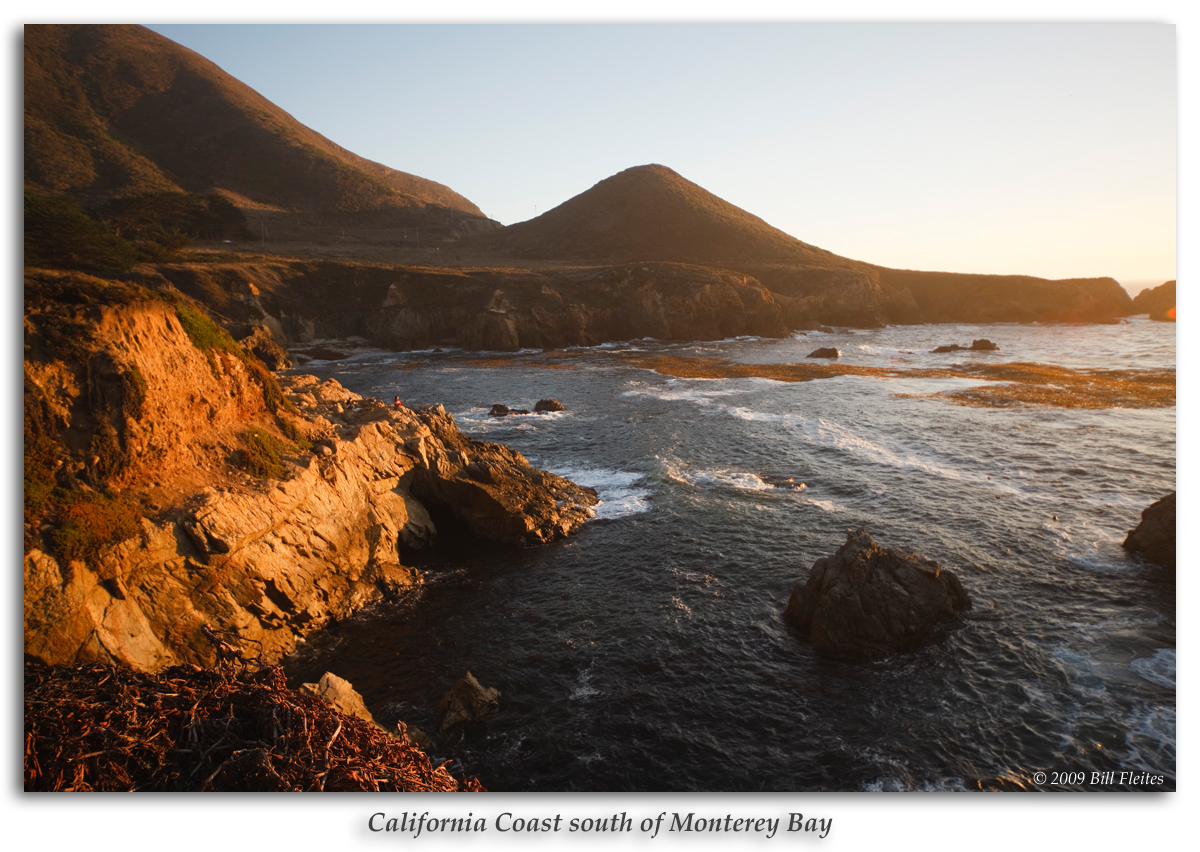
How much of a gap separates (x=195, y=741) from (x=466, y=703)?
6.40m

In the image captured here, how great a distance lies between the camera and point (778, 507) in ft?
84.2

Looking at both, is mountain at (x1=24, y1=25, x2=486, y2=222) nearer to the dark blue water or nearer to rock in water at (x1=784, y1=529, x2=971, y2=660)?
the dark blue water

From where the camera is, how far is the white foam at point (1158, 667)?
1404cm

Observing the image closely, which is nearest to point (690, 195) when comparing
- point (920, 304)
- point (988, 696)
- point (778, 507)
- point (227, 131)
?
point (920, 304)

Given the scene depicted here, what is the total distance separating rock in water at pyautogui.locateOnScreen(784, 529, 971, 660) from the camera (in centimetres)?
1600

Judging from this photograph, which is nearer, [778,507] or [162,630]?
[162,630]

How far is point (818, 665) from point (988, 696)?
3792 mm

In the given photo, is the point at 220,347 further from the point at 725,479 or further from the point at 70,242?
the point at 725,479

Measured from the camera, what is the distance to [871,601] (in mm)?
16469

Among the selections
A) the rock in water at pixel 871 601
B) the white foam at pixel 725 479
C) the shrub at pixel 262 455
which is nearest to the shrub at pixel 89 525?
the shrub at pixel 262 455

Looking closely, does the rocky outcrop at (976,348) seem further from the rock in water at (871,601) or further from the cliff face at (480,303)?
the rock in water at (871,601)

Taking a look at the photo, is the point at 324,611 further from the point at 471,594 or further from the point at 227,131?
the point at 227,131

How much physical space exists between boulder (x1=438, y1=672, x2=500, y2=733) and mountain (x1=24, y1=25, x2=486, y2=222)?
110916 mm

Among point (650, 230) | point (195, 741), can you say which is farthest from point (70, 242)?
point (650, 230)
